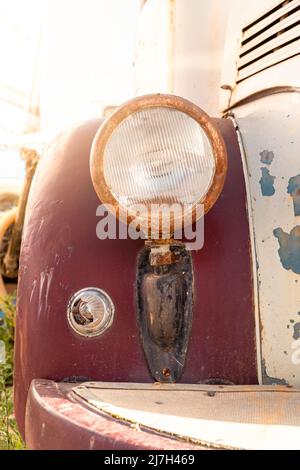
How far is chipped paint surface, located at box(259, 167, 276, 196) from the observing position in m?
1.48

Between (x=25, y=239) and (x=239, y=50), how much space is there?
3.98 feet

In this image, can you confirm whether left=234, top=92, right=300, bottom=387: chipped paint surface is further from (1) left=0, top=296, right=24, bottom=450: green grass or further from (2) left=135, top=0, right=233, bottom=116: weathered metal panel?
(1) left=0, top=296, right=24, bottom=450: green grass

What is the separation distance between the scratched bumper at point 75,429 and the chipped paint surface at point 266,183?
0.67 meters

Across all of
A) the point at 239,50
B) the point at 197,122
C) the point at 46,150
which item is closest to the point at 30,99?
the point at 239,50

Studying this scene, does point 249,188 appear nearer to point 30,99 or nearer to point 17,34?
point 30,99

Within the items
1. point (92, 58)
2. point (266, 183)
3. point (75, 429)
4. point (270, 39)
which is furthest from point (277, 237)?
point (92, 58)

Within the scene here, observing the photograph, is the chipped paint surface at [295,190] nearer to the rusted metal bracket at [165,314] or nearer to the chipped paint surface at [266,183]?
the chipped paint surface at [266,183]

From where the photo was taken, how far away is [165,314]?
54.0 inches

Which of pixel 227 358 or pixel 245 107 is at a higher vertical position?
pixel 245 107

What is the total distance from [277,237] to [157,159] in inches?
14.2

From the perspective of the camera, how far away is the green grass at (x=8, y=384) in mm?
2335

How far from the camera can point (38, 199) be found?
60.2 inches

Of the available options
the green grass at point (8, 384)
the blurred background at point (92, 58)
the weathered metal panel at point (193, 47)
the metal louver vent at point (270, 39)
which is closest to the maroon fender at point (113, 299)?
the blurred background at point (92, 58)

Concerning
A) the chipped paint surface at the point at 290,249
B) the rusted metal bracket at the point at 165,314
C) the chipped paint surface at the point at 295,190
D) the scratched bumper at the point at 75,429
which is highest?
the chipped paint surface at the point at 295,190
